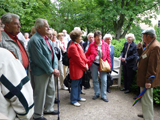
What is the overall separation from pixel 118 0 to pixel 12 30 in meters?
15.0

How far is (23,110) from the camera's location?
130cm

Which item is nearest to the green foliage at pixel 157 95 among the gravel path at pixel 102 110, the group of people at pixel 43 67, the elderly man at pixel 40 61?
the gravel path at pixel 102 110

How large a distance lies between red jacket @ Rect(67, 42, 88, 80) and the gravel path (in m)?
0.87

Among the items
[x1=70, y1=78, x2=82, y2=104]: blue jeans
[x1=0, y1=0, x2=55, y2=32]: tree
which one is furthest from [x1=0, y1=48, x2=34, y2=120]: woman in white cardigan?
[x1=0, y1=0, x2=55, y2=32]: tree

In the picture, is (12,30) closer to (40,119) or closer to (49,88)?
(49,88)

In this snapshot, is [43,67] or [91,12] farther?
[91,12]

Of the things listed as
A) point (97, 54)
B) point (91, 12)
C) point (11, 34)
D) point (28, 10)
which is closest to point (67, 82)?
point (97, 54)

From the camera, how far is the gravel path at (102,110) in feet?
11.3

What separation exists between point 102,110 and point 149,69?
169cm

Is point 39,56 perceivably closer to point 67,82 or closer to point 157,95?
point 67,82

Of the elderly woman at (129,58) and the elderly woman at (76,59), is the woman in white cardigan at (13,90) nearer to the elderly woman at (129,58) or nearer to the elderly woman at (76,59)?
the elderly woman at (76,59)

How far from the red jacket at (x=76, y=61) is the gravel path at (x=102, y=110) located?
873mm

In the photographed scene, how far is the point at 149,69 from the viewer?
9.16 ft

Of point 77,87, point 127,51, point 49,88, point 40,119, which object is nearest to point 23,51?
point 49,88
